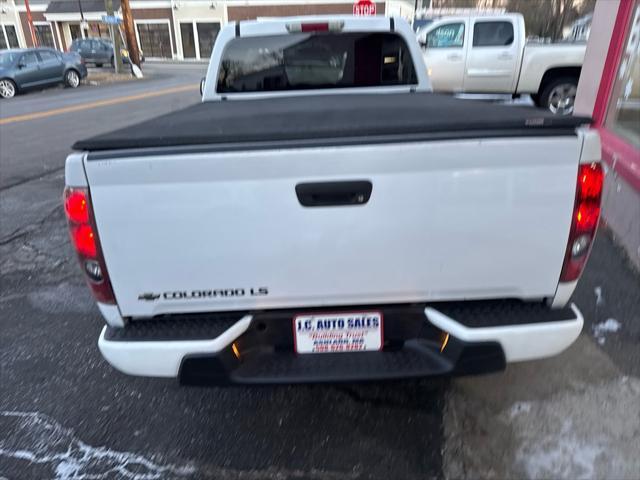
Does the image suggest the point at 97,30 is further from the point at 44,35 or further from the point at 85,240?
the point at 85,240

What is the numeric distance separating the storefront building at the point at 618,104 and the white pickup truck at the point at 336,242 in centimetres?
280

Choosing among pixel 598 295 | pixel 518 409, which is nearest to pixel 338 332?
pixel 518 409

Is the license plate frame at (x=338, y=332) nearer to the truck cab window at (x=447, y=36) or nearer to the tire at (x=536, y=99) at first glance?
the tire at (x=536, y=99)

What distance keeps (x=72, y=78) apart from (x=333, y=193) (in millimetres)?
23263

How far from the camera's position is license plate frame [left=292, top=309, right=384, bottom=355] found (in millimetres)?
2152

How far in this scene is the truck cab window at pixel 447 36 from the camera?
11531 millimetres

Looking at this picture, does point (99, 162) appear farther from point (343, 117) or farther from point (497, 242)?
point (497, 242)

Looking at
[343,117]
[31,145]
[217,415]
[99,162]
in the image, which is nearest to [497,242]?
[343,117]

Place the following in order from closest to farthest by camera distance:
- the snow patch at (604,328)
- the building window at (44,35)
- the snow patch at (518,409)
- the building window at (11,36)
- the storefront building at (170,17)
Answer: the snow patch at (518,409), the snow patch at (604,328), the storefront building at (170,17), the building window at (44,35), the building window at (11,36)

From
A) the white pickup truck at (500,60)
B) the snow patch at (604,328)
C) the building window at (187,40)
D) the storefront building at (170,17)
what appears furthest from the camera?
the building window at (187,40)

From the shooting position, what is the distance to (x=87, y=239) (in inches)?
80.5

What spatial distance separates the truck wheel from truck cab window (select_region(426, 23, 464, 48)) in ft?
49.9

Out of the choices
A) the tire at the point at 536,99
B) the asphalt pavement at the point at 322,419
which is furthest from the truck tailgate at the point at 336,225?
the tire at the point at 536,99

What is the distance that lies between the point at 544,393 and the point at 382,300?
136cm
